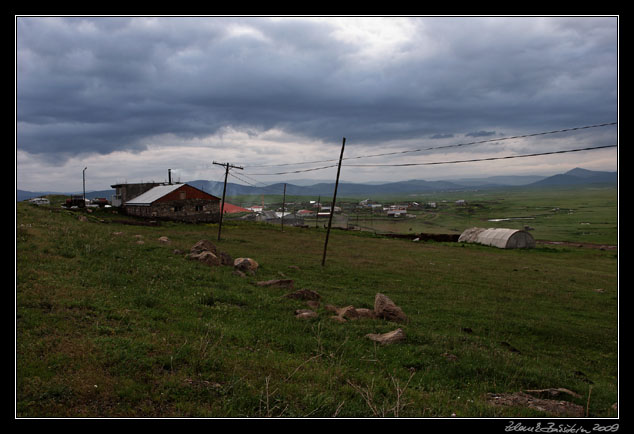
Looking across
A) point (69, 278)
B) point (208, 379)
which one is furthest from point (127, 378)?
point (69, 278)

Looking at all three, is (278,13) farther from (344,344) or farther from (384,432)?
(344,344)

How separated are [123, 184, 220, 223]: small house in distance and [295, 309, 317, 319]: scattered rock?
A: 5783cm

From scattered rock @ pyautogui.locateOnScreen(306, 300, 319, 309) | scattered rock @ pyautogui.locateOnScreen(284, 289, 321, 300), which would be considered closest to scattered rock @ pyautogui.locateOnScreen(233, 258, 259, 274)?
scattered rock @ pyautogui.locateOnScreen(284, 289, 321, 300)

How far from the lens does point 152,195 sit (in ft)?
226

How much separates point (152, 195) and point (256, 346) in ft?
218

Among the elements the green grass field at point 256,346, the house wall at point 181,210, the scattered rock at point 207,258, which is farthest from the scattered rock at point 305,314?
the house wall at point 181,210

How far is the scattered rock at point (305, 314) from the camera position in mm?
12908

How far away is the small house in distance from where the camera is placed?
6475 cm

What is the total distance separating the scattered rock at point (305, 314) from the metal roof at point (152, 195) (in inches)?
2277

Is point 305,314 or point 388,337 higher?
point 305,314

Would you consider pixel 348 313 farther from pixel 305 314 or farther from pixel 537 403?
pixel 537 403

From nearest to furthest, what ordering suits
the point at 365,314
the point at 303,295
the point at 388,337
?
1. the point at 388,337
2. the point at 365,314
3. the point at 303,295

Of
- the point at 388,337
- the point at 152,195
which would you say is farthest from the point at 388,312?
the point at 152,195

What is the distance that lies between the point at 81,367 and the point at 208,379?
251 centimetres
